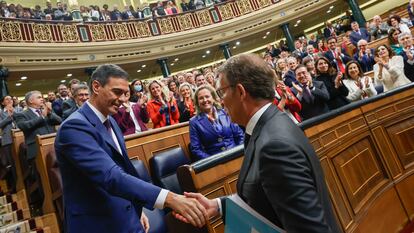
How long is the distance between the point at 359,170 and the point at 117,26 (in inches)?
416

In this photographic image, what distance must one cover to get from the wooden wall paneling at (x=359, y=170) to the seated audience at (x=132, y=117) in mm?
2177

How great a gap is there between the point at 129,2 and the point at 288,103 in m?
14.4

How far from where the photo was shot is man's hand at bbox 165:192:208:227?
1249 mm

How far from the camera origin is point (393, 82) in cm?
385

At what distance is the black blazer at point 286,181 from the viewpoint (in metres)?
0.85

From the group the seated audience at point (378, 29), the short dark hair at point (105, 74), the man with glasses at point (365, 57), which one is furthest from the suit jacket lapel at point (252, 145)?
the seated audience at point (378, 29)

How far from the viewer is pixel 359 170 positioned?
2496 millimetres

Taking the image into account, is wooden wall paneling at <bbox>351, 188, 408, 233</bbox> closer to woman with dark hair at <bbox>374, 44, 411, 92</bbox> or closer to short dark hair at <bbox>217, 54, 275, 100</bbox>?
short dark hair at <bbox>217, 54, 275, 100</bbox>

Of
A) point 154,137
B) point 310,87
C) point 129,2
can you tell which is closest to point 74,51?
point 129,2

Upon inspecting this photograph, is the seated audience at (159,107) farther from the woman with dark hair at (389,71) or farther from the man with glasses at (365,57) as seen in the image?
the man with glasses at (365,57)

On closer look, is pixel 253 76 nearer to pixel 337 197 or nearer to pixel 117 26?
pixel 337 197

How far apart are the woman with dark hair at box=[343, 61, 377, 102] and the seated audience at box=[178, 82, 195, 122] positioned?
1.82 metres

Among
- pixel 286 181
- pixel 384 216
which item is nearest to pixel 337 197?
pixel 384 216

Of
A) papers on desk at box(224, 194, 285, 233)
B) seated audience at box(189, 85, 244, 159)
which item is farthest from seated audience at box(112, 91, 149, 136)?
papers on desk at box(224, 194, 285, 233)
